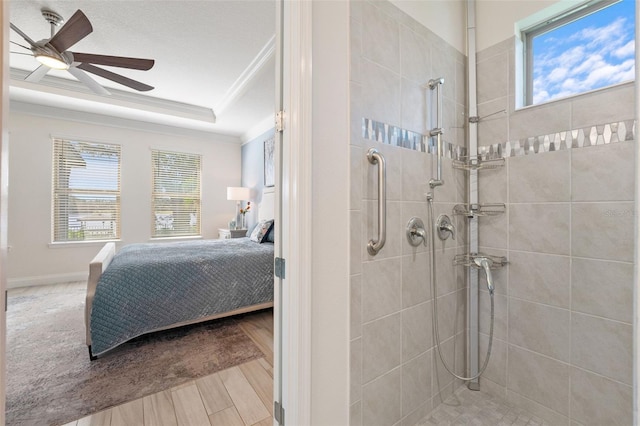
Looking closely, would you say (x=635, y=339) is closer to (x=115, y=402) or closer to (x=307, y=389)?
(x=307, y=389)

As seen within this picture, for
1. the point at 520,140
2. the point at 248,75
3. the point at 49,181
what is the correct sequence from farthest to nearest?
the point at 49,181
the point at 248,75
the point at 520,140

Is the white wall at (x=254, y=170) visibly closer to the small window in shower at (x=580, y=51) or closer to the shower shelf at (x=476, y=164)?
the shower shelf at (x=476, y=164)

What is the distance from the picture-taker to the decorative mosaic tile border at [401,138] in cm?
128

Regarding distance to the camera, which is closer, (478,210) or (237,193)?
(478,210)

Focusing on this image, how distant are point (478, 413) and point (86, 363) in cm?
277

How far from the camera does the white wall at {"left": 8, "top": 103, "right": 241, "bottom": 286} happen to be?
3854 mm

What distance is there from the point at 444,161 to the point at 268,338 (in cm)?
212

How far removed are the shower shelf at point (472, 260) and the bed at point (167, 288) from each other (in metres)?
1.94

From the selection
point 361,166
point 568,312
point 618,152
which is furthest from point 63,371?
point 618,152

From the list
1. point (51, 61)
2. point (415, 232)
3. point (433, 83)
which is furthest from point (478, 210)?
point (51, 61)

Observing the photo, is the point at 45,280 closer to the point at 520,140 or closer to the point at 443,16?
the point at 443,16

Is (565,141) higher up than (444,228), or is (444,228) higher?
(565,141)

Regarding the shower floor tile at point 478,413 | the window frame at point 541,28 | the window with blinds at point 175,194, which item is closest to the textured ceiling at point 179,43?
the window with blinds at point 175,194

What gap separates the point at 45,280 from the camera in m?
4.00
